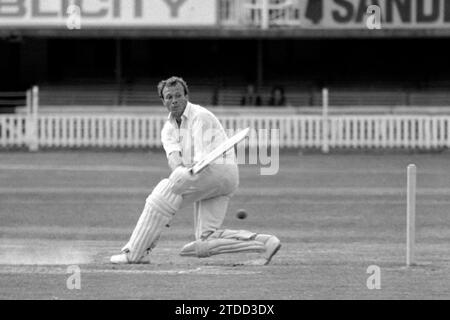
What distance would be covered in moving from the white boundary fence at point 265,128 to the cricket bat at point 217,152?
73.0 feet

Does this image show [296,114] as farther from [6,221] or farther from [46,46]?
[6,221]

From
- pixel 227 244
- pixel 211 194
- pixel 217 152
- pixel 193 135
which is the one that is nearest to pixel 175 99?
pixel 193 135

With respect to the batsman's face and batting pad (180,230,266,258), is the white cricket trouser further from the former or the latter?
the batsman's face

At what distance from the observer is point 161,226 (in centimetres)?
1389

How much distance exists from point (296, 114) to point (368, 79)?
206 inches

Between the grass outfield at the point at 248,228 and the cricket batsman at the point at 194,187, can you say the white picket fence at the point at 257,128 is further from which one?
the cricket batsman at the point at 194,187

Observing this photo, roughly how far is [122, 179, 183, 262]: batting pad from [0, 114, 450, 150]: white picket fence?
2210cm

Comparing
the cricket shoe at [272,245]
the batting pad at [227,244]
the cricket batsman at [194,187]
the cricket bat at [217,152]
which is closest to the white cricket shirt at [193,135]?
the cricket batsman at [194,187]

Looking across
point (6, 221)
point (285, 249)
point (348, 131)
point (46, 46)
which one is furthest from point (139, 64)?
point (285, 249)

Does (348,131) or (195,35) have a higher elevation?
(195,35)

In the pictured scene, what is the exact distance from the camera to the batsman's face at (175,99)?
1367cm

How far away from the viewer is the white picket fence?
118ft

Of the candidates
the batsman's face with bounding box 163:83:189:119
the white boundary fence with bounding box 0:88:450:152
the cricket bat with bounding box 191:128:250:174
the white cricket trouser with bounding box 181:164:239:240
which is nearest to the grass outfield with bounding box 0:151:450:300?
the white cricket trouser with bounding box 181:164:239:240
